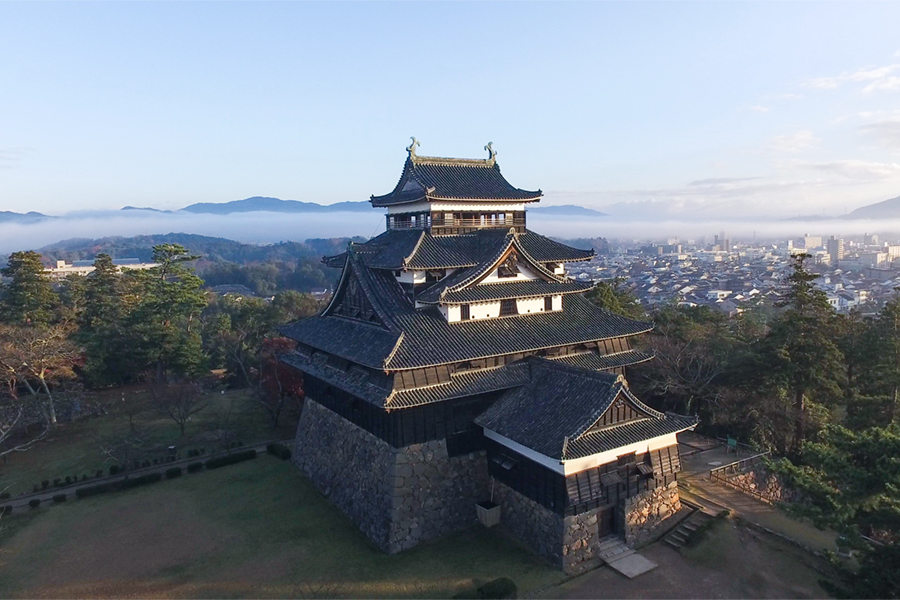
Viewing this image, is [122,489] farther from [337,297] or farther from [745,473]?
[745,473]

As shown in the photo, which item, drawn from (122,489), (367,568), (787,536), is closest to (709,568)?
(787,536)

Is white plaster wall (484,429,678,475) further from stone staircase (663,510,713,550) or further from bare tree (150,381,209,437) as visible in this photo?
bare tree (150,381,209,437)

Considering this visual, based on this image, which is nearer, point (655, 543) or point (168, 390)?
point (655, 543)


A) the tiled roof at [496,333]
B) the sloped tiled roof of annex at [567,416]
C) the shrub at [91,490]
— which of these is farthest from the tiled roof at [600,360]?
the shrub at [91,490]

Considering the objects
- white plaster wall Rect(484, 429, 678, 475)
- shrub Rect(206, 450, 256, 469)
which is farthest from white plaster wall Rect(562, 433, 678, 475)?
shrub Rect(206, 450, 256, 469)

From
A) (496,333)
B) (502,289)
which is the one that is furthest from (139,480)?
(502,289)

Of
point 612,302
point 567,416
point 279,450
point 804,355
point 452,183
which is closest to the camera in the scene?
point 567,416

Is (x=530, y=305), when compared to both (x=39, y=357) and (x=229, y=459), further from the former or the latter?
(x=39, y=357)
